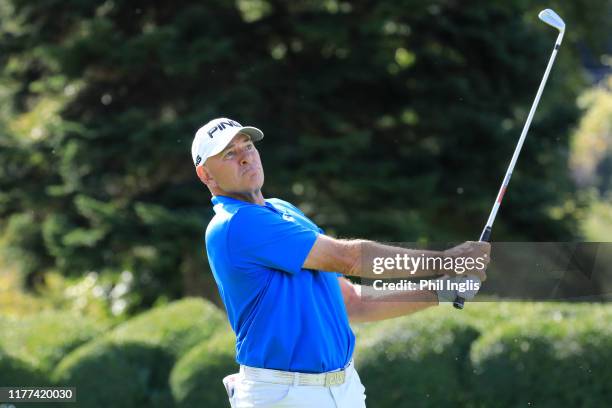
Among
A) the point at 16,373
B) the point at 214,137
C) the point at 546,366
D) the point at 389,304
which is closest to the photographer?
the point at 214,137

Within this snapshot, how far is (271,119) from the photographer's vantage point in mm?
9023

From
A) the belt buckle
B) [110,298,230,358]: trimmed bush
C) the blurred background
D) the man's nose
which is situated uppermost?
the blurred background

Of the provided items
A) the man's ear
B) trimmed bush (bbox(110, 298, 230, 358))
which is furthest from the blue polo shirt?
trimmed bush (bbox(110, 298, 230, 358))

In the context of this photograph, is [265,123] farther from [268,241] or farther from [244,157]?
[268,241]

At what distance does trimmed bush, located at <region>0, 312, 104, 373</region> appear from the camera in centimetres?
596

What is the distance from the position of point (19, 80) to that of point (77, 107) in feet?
2.45

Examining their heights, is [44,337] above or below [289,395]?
above

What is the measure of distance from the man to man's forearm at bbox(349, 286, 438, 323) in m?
0.02

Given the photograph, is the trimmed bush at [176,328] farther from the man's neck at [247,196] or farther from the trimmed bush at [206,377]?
the man's neck at [247,196]

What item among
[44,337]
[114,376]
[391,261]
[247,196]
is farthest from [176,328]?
[391,261]

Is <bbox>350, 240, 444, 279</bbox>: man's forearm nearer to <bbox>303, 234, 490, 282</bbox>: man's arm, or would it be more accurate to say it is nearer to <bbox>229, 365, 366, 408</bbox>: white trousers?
<bbox>303, 234, 490, 282</bbox>: man's arm

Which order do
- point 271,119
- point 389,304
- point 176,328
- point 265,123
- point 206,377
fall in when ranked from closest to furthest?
point 389,304 < point 206,377 < point 176,328 < point 265,123 < point 271,119

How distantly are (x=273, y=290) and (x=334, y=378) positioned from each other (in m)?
0.39

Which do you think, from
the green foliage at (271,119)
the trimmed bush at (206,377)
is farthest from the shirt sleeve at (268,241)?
the green foliage at (271,119)
